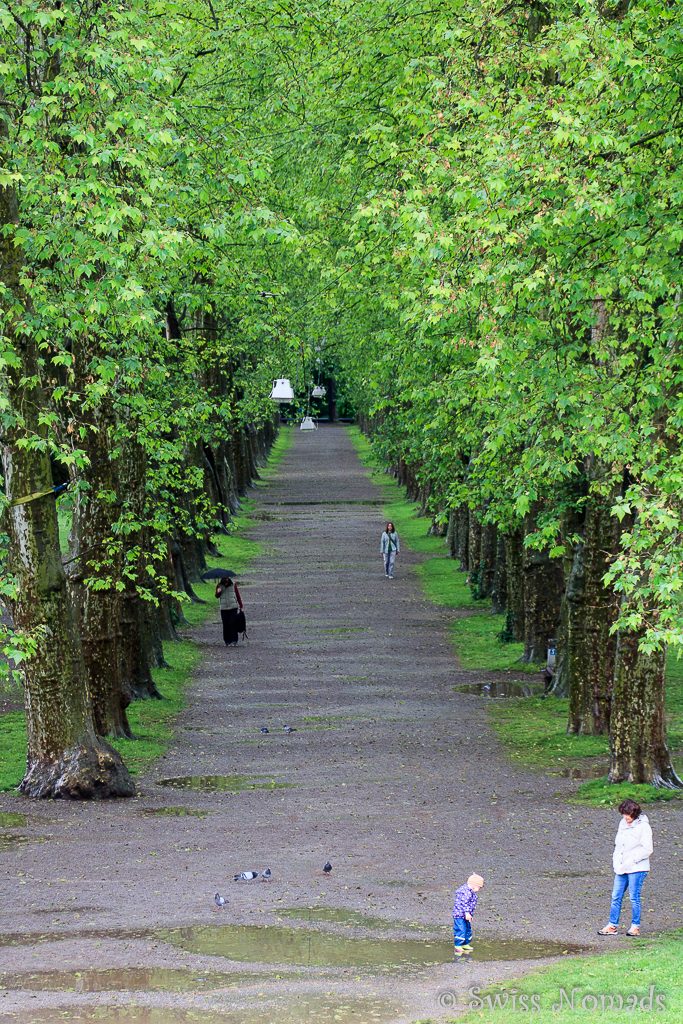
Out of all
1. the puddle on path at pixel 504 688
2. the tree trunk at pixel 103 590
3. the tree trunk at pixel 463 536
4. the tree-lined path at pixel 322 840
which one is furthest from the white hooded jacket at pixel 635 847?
the tree trunk at pixel 463 536

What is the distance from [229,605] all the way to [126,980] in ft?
76.0

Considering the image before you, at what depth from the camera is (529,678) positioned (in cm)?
3162

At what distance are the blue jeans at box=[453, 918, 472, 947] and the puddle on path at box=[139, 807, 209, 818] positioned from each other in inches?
286

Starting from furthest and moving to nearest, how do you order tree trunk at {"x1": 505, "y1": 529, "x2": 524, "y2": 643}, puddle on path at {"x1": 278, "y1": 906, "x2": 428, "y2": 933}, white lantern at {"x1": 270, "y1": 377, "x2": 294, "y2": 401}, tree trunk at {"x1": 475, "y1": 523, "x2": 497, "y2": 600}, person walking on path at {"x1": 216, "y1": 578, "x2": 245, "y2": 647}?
white lantern at {"x1": 270, "y1": 377, "x2": 294, "y2": 401}, tree trunk at {"x1": 475, "y1": 523, "x2": 497, "y2": 600}, person walking on path at {"x1": 216, "y1": 578, "x2": 245, "y2": 647}, tree trunk at {"x1": 505, "y1": 529, "x2": 524, "y2": 643}, puddle on path at {"x1": 278, "y1": 906, "x2": 428, "y2": 933}

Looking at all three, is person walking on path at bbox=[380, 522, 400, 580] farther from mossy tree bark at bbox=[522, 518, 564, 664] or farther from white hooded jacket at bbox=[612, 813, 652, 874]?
white hooded jacket at bbox=[612, 813, 652, 874]

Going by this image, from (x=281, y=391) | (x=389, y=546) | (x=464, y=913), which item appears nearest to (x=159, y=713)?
(x=464, y=913)

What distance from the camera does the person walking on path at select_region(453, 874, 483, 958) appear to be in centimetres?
1272

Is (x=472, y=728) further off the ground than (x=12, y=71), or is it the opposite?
(x=12, y=71)

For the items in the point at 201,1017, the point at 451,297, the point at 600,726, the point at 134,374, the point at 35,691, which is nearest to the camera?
the point at 201,1017

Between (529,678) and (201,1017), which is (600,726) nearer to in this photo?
(529,678)

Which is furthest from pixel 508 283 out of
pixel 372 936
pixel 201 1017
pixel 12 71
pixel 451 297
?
pixel 201 1017

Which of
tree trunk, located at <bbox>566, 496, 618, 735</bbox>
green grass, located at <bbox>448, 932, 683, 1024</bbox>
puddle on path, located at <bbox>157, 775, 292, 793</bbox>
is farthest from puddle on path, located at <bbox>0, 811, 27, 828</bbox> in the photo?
tree trunk, located at <bbox>566, 496, 618, 735</bbox>

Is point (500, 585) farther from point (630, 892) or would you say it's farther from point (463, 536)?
point (630, 892)

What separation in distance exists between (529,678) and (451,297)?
1692 centimetres
